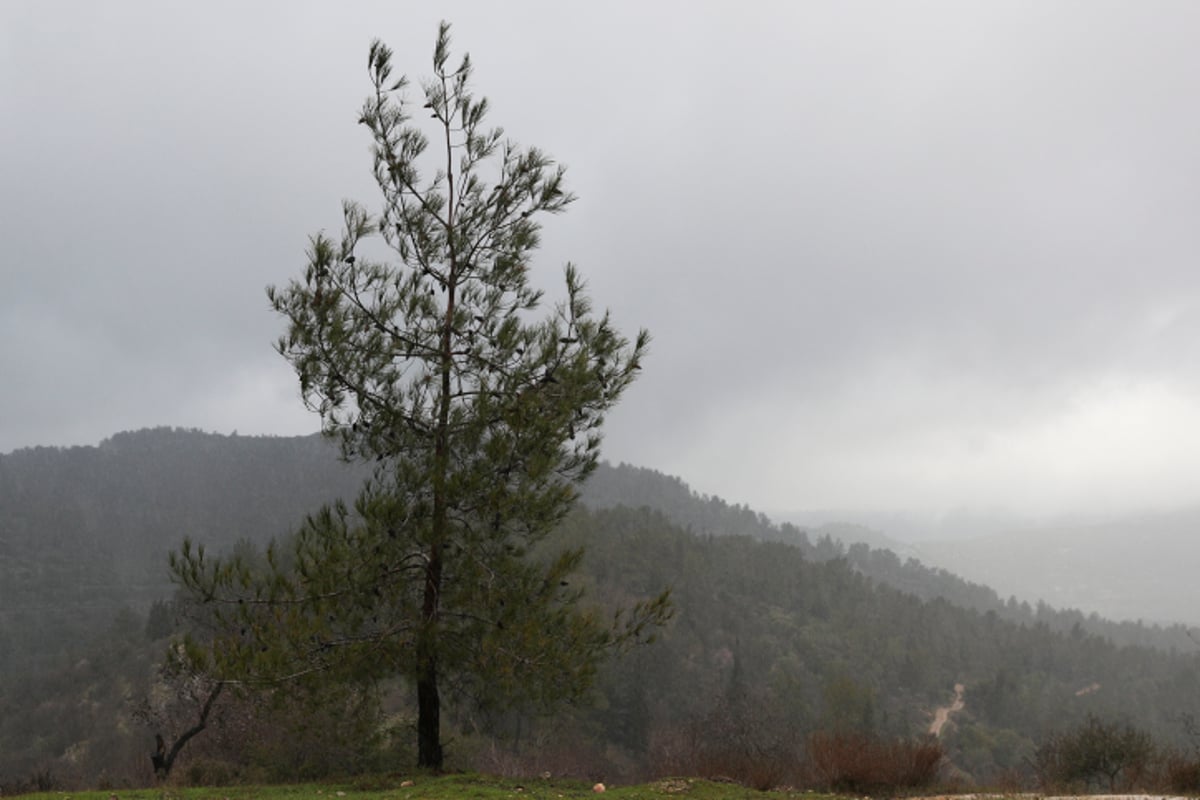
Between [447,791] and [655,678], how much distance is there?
5559 cm

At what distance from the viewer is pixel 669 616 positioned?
9945mm

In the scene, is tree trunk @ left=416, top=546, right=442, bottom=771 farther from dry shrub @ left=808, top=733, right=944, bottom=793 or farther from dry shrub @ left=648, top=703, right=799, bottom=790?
dry shrub @ left=808, top=733, right=944, bottom=793

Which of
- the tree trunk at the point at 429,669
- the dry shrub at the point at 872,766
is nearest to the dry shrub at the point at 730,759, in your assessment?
the dry shrub at the point at 872,766

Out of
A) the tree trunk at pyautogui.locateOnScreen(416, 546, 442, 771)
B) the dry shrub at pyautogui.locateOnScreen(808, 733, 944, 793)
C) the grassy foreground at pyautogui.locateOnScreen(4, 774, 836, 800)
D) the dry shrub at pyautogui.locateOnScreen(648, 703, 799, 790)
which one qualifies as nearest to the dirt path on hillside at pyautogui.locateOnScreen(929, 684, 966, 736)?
the dry shrub at pyautogui.locateOnScreen(648, 703, 799, 790)

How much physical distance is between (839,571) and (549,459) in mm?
108594

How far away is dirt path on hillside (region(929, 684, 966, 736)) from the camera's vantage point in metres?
75.0

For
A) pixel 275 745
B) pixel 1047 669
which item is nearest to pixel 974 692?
pixel 1047 669

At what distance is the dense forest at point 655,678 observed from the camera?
21.9 m

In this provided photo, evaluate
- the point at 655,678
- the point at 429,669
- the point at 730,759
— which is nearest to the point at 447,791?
the point at 429,669

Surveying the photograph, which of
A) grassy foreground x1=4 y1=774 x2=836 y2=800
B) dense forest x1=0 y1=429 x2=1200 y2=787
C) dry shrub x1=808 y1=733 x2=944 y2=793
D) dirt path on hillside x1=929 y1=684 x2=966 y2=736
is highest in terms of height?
grassy foreground x1=4 y1=774 x2=836 y2=800

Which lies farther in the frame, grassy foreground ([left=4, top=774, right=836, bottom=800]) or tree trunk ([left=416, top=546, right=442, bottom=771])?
tree trunk ([left=416, top=546, right=442, bottom=771])

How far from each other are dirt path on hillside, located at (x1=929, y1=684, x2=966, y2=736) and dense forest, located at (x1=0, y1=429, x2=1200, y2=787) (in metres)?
0.90

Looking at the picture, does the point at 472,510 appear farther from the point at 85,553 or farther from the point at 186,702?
the point at 85,553

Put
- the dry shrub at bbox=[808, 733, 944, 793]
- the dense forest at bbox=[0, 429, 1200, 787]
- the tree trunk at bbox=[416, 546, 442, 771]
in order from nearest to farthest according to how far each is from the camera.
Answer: the tree trunk at bbox=[416, 546, 442, 771]
the dry shrub at bbox=[808, 733, 944, 793]
the dense forest at bbox=[0, 429, 1200, 787]
